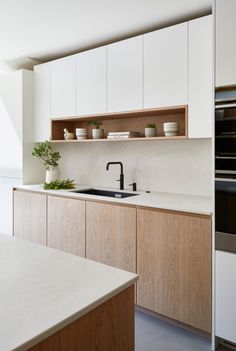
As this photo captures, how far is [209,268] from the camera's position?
2105mm

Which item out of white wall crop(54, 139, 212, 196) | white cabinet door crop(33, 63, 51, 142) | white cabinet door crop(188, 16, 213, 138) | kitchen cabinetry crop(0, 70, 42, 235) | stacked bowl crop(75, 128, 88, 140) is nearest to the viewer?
white cabinet door crop(188, 16, 213, 138)

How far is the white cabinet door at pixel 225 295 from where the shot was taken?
78.2 inches

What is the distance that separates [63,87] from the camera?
11.2 feet

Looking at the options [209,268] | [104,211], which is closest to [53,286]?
[209,268]

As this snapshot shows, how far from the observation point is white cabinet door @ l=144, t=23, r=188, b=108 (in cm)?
249

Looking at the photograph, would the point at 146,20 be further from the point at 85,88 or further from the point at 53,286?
the point at 53,286

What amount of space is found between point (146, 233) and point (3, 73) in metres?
3.06

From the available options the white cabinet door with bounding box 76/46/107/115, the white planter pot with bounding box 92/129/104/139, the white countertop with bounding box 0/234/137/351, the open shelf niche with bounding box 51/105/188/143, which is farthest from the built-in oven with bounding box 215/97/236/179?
the white planter pot with bounding box 92/129/104/139

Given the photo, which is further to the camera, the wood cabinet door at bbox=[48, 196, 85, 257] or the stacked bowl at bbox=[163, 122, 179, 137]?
the wood cabinet door at bbox=[48, 196, 85, 257]

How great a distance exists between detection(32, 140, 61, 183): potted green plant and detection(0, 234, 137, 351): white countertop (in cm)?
233

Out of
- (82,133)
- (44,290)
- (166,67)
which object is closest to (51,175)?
(82,133)

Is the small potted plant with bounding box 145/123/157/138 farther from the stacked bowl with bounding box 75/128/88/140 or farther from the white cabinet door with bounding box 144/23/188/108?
the stacked bowl with bounding box 75/128/88/140

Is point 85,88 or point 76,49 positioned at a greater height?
point 76,49

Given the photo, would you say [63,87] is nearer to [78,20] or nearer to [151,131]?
[78,20]
